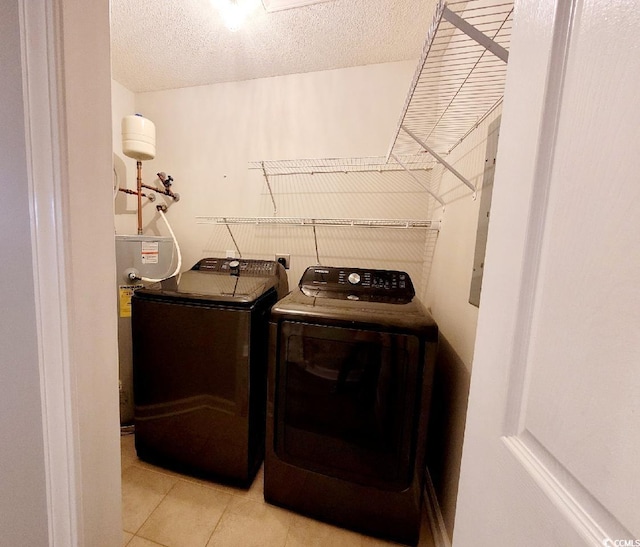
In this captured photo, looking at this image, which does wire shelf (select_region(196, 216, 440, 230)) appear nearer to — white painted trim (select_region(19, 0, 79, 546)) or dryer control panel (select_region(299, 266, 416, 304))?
dryer control panel (select_region(299, 266, 416, 304))

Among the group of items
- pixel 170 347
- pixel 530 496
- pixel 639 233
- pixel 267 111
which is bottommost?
pixel 170 347

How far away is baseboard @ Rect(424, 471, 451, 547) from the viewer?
1026 mm

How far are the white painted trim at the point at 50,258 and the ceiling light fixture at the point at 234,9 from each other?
1.20 metres

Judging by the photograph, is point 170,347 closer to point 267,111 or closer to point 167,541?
point 167,541

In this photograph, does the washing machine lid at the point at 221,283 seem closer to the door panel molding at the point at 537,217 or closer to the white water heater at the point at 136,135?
the white water heater at the point at 136,135

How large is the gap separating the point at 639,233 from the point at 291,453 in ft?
4.35

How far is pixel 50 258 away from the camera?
564 mm

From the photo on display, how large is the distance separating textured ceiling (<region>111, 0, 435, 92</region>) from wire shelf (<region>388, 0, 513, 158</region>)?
0.40 metres

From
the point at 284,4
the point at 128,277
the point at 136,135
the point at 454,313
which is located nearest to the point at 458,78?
the point at 284,4

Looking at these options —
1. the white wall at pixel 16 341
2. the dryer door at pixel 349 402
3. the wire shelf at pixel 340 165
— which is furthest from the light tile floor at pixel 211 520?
the wire shelf at pixel 340 165

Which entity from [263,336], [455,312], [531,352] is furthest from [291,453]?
[531,352]

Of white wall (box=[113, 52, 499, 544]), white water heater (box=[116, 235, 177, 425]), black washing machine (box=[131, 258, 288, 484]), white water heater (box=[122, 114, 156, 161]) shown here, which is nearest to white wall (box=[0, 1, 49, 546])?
black washing machine (box=[131, 258, 288, 484])

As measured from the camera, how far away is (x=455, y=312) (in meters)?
1.16

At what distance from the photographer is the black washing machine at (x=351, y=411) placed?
1002mm
